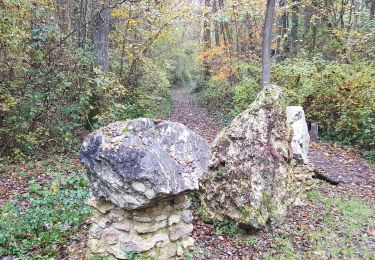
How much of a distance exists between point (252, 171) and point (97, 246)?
263cm

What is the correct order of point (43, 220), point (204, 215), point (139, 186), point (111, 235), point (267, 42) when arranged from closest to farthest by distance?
point (139, 186) → point (111, 235) → point (43, 220) → point (204, 215) → point (267, 42)

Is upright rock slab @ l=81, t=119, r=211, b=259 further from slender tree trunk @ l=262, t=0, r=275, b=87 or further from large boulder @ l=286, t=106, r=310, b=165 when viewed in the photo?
slender tree trunk @ l=262, t=0, r=275, b=87

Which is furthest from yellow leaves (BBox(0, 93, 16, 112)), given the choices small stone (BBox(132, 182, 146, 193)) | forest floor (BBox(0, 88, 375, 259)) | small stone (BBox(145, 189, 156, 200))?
small stone (BBox(145, 189, 156, 200))

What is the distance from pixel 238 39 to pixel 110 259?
16213mm

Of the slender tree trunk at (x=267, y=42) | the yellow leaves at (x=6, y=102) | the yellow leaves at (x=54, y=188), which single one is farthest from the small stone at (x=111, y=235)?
the slender tree trunk at (x=267, y=42)

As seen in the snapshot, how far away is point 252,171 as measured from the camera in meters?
5.70

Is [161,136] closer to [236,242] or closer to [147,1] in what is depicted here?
[236,242]

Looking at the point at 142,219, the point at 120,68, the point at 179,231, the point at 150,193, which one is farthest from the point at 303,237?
the point at 120,68

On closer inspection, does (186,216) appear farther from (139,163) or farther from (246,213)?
(139,163)

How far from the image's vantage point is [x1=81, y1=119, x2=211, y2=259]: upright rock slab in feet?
13.6

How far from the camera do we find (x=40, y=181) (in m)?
7.36

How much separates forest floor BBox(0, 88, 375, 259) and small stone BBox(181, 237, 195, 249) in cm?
11

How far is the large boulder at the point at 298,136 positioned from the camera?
24.1 feet

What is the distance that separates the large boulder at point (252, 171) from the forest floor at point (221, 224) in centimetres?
29
